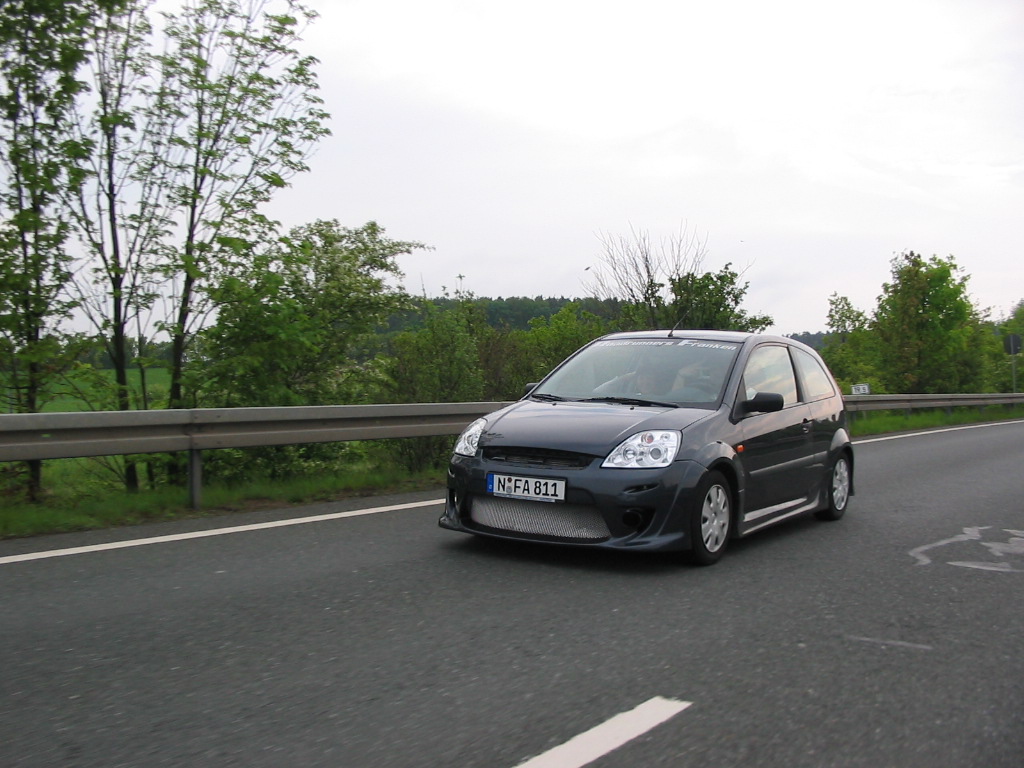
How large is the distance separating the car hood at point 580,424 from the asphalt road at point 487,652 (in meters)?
0.73

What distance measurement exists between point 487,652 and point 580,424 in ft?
7.23

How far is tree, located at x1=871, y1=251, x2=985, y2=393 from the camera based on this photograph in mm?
46875

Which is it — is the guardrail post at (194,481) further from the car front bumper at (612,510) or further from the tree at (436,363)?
the tree at (436,363)

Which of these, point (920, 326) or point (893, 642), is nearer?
point (893, 642)

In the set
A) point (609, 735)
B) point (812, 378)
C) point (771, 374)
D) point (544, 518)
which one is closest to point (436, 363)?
point (812, 378)

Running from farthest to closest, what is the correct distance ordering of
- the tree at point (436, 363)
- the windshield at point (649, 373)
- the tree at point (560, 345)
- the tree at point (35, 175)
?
the tree at point (560, 345), the tree at point (436, 363), the tree at point (35, 175), the windshield at point (649, 373)

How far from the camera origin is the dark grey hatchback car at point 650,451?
568 centimetres

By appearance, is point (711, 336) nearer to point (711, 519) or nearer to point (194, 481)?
point (711, 519)

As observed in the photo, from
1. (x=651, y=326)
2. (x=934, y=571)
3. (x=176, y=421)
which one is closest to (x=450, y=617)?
(x=934, y=571)

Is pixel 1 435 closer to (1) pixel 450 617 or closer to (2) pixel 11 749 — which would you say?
(1) pixel 450 617

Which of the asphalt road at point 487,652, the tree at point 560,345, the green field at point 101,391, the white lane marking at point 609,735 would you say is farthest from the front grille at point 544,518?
the tree at point 560,345

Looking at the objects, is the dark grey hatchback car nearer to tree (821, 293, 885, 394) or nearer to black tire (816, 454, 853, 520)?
black tire (816, 454, 853, 520)

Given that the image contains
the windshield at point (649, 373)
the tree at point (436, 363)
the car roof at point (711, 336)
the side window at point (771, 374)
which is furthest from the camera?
the tree at point (436, 363)

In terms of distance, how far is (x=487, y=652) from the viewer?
4.10 metres
